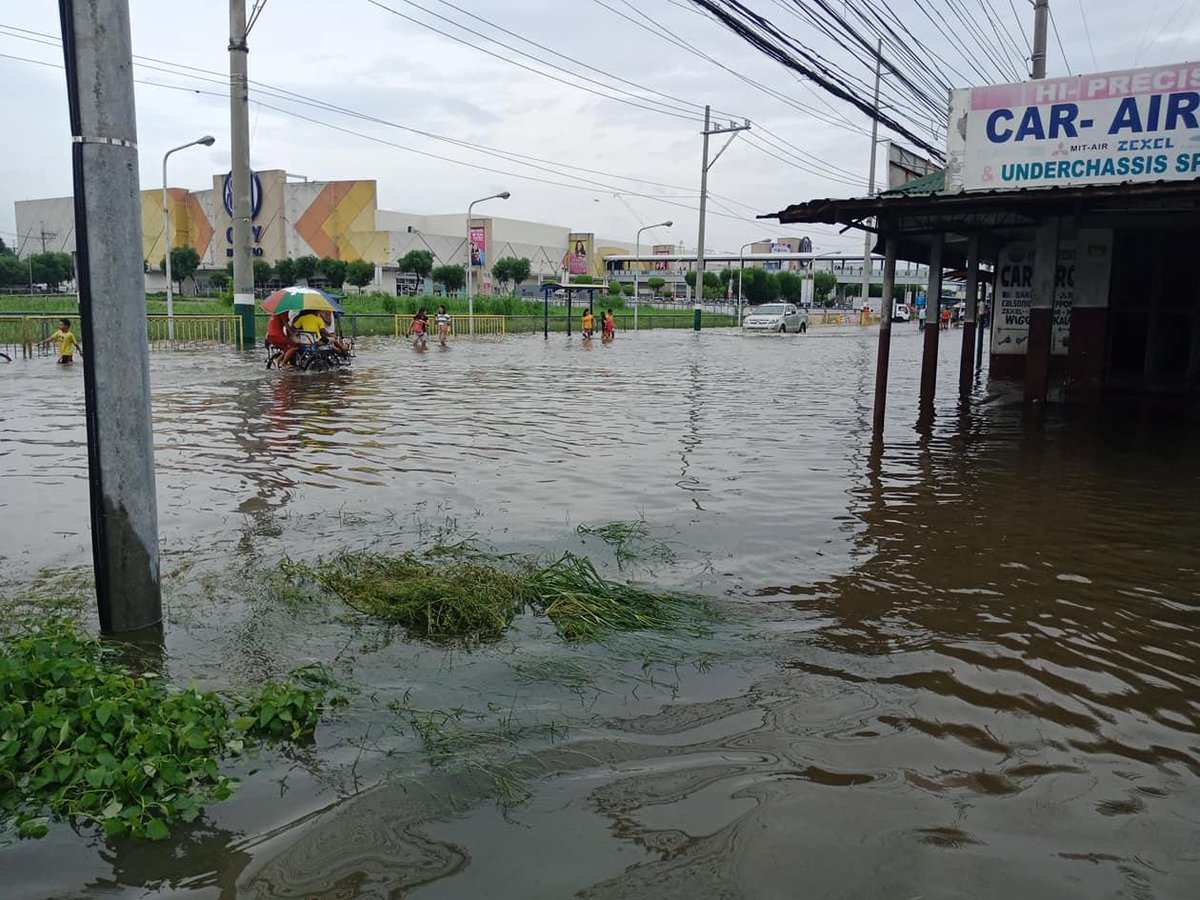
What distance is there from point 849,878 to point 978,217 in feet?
46.7

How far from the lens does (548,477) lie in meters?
10.4

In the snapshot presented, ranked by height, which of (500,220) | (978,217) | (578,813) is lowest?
(578,813)

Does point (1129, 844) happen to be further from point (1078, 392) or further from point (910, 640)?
point (1078, 392)

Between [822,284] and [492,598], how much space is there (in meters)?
109

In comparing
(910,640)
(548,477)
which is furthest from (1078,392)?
(910,640)

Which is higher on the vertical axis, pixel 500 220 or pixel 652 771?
pixel 500 220

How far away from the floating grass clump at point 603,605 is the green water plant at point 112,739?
1.79 m

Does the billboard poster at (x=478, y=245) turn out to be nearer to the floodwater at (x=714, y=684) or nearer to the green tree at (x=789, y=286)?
the green tree at (x=789, y=286)

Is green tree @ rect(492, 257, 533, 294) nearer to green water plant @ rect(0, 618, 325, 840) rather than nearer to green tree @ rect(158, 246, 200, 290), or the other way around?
green tree @ rect(158, 246, 200, 290)

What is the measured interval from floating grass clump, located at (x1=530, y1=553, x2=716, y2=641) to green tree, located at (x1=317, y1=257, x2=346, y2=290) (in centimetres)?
6217

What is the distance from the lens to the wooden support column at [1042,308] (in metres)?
14.8

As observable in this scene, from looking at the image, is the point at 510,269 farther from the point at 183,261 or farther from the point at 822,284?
the point at 822,284

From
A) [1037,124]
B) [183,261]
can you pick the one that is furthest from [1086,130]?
[183,261]

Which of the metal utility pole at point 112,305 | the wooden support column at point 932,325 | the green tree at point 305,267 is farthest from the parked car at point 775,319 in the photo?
the metal utility pole at point 112,305
